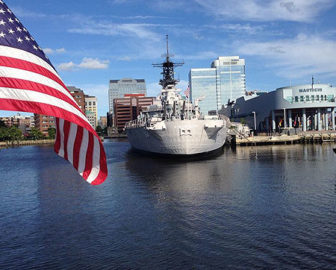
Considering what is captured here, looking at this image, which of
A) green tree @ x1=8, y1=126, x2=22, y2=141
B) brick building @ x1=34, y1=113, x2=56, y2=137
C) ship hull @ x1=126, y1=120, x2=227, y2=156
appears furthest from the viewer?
brick building @ x1=34, y1=113, x2=56, y2=137

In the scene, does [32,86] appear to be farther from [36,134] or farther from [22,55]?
[36,134]

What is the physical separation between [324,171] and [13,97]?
36930 millimetres

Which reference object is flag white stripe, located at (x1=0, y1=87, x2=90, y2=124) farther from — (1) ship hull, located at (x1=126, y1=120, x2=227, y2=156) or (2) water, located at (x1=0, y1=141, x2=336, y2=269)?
(1) ship hull, located at (x1=126, y1=120, x2=227, y2=156)

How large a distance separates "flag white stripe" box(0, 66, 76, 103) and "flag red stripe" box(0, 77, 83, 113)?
78 mm

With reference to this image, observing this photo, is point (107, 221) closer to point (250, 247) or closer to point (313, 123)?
point (250, 247)

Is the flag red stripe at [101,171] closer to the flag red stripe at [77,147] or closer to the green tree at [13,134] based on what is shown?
the flag red stripe at [77,147]

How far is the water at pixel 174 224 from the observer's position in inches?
583

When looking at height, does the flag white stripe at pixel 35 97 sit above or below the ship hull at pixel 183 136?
above

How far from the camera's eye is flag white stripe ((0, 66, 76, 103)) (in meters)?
7.55

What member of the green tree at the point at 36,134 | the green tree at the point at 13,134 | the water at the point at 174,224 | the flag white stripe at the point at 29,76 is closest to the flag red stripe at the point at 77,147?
the flag white stripe at the point at 29,76

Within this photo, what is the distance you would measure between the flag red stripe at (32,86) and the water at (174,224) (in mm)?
8661

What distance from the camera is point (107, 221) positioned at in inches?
816

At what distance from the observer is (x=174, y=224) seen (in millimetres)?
19734

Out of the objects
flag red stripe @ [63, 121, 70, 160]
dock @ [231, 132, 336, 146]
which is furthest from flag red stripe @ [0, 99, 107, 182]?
dock @ [231, 132, 336, 146]
